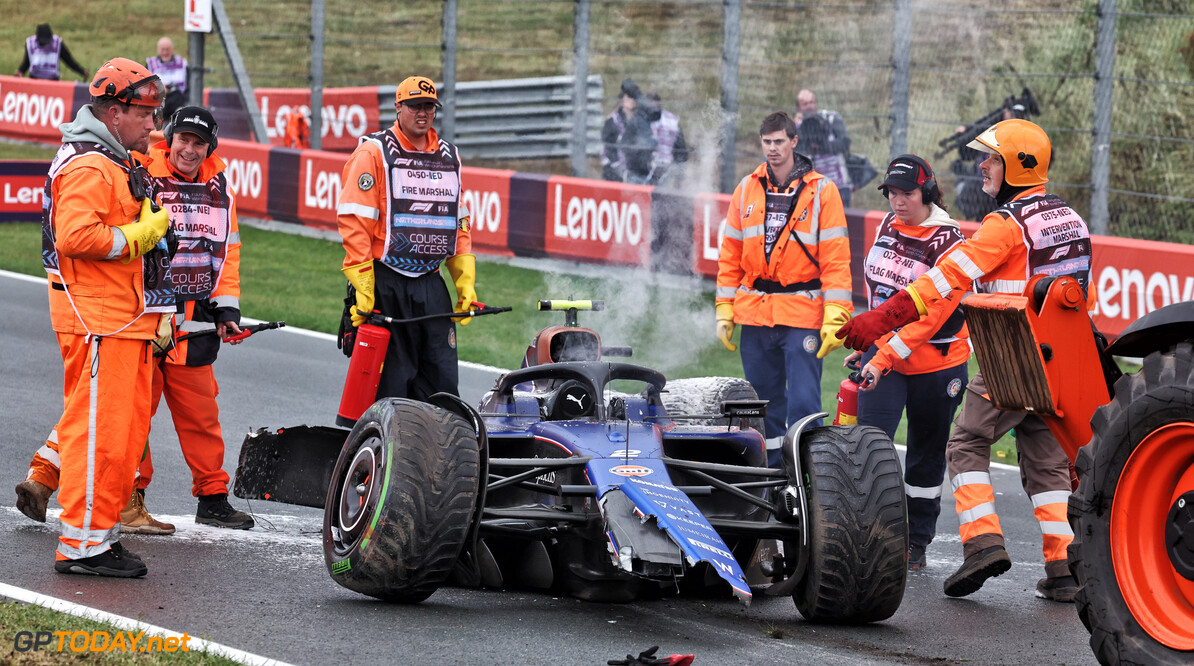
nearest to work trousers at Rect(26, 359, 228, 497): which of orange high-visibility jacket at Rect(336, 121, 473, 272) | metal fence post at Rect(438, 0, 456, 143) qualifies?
orange high-visibility jacket at Rect(336, 121, 473, 272)

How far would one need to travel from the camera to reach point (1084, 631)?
6.17 m

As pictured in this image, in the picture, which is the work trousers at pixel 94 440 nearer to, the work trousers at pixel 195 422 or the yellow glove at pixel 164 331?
the yellow glove at pixel 164 331

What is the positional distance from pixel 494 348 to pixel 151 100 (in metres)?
7.04

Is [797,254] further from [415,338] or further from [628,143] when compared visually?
[628,143]

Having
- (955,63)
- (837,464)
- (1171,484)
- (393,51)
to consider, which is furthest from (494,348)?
(393,51)

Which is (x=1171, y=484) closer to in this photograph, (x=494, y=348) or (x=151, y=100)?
(x=151, y=100)

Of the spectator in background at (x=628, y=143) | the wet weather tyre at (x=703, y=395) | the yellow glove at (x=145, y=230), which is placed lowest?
the wet weather tyre at (x=703, y=395)

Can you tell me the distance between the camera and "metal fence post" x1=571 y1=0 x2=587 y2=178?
53.5ft

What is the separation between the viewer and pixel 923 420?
750cm

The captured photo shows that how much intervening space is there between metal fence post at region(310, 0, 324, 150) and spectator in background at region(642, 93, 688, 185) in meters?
4.25

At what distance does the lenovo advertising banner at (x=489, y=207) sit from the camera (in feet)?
53.1

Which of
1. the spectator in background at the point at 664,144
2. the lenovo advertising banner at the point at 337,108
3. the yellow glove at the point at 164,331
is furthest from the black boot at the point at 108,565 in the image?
the lenovo advertising banner at the point at 337,108

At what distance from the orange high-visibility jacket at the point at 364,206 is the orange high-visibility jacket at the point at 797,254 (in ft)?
6.85

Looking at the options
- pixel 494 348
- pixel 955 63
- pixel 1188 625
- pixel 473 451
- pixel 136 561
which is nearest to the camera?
pixel 1188 625
